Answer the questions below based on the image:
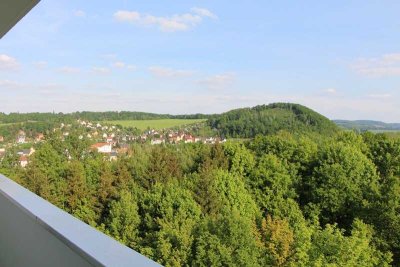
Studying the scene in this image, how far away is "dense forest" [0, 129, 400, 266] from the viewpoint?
12.1 m

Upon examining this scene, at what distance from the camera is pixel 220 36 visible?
37.8 metres

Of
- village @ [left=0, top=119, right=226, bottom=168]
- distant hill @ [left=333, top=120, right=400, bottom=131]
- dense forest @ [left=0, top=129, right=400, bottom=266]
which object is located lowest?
dense forest @ [left=0, top=129, right=400, bottom=266]

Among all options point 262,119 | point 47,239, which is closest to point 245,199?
point 47,239

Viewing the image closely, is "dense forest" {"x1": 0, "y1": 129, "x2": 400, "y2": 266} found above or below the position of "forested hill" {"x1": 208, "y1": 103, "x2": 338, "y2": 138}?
below

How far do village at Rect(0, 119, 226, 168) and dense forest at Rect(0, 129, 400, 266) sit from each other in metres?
0.71

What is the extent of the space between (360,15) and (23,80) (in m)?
27.1

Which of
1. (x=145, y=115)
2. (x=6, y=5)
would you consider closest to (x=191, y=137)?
(x=145, y=115)

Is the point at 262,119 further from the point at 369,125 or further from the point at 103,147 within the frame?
the point at 103,147

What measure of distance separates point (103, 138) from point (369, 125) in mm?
19687

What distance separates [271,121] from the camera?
3362 cm

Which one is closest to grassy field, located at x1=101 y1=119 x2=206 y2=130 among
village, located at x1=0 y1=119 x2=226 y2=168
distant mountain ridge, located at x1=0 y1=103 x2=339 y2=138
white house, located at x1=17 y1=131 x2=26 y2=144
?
distant mountain ridge, located at x1=0 y1=103 x2=339 y2=138

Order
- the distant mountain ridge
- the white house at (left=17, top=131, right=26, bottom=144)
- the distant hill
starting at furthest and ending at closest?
the distant mountain ridge → the distant hill → the white house at (left=17, top=131, right=26, bottom=144)

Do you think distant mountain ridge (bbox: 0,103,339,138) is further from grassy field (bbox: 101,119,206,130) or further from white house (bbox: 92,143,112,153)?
white house (bbox: 92,143,112,153)

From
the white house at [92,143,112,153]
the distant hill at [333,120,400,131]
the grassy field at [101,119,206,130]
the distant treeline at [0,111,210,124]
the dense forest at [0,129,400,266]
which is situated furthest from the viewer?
the grassy field at [101,119,206,130]
